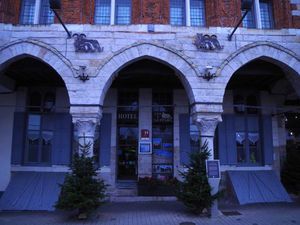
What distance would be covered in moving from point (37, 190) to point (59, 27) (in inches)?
224

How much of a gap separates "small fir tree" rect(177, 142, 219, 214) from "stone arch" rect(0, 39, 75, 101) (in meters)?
4.62

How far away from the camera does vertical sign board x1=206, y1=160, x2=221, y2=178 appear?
31.1 feet

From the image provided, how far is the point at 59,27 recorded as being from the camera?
10555 millimetres

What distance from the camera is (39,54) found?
10.2 m

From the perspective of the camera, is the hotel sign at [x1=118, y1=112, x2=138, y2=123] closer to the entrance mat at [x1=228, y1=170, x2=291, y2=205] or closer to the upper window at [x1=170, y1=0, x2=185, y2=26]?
the upper window at [x1=170, y1=0, x2=185, y2=26]

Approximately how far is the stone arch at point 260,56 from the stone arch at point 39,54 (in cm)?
483

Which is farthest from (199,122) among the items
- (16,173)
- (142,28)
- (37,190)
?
(16,173)

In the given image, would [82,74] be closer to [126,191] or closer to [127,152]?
[127,152]

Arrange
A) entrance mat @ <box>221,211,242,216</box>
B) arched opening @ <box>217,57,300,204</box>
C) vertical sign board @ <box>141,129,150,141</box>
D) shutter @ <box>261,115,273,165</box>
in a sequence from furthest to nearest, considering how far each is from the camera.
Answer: shutter @ <box>261,115,273,165</box>
vertical sign board @ <box>141,129,150,141</box>
arched opening @ <box>217,57,300,204</box>
entrance mat @ <box>221,211,242,216</box>

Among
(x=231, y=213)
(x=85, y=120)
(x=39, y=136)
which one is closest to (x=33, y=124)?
(x=39, y=136)

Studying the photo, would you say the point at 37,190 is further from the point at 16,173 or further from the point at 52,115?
the point at 52,115

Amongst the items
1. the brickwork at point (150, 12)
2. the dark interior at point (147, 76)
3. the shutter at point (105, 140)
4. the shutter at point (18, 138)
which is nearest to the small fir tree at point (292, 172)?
the dark interior at point (147, 76)

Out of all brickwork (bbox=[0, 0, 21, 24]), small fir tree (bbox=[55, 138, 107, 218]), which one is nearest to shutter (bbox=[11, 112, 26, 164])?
brickwork (bbox=[0, 0, 21, 24])

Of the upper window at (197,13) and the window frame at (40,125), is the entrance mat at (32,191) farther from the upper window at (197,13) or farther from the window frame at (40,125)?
the upper window at (197,13)
